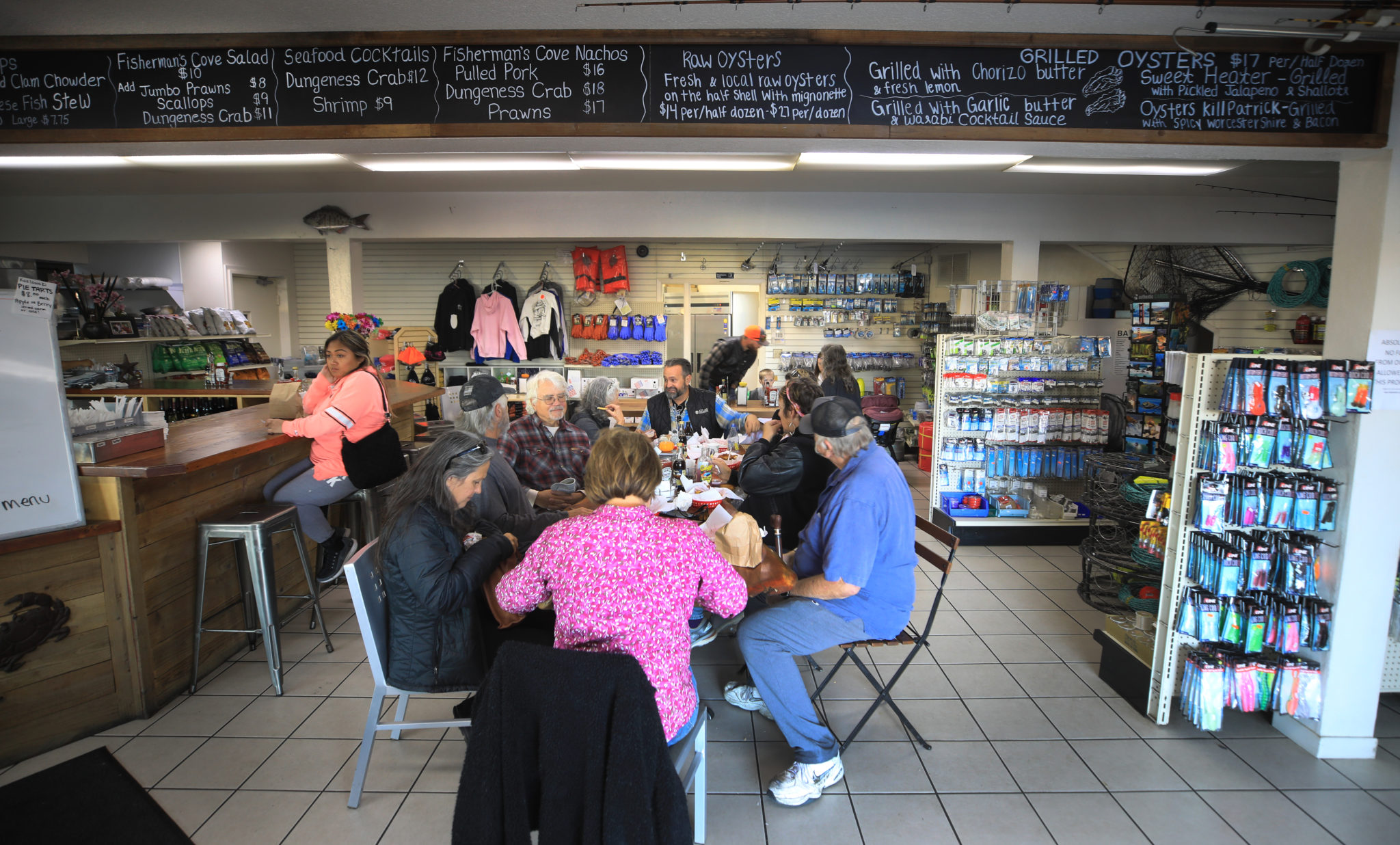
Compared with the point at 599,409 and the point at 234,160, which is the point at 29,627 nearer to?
the point at 599,409

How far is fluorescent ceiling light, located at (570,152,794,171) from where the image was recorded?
512cm

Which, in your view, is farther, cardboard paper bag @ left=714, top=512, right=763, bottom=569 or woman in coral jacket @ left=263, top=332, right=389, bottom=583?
woman in coral jacket @ left=263, top=332, right=389, bottom=583

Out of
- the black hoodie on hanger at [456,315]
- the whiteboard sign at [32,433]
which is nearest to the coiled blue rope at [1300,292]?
the black hoodie on hanger at [456,315]

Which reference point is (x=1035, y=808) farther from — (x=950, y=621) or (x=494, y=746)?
(x=494, y=746)

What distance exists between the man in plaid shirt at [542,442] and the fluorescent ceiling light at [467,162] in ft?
6.47

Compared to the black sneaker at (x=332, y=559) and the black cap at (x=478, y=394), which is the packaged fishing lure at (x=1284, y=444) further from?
the black sneaker at (x=332, y=559)

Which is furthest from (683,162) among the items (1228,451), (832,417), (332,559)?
(1228,451)

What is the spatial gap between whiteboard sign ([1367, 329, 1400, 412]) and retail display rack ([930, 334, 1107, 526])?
118 inches

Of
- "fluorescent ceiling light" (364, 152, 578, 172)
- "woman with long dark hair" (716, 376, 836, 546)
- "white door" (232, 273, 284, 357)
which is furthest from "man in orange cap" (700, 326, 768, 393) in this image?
"white door" (232, 273, 284, 357)

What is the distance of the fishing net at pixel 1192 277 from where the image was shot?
791 cm

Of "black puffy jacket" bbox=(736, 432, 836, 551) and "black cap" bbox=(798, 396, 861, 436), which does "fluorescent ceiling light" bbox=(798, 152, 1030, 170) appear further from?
"black cap" bbox=(798, 396, 861, 436)

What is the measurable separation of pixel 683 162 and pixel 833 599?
3789 mm

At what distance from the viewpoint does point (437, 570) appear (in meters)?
2.48

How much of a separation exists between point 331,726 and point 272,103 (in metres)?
2.85
